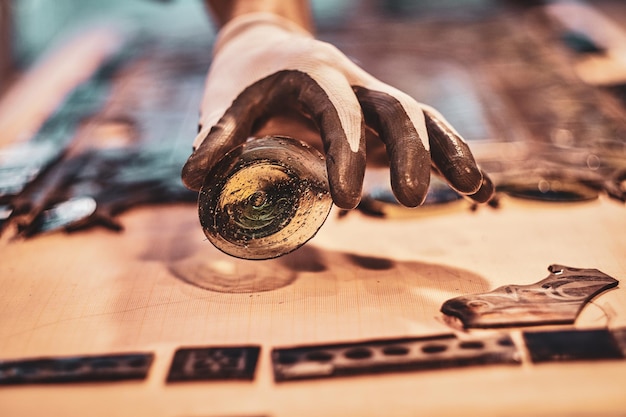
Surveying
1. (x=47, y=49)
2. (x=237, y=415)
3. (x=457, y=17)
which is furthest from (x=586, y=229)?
(x=47, y=49)

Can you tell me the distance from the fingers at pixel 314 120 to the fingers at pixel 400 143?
0.14ft

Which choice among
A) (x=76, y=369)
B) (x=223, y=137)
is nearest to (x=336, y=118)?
A: (x=223, y=137)

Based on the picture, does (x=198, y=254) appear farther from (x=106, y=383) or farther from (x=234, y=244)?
(x=106, y=383)

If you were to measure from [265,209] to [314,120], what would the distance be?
21 centimetres

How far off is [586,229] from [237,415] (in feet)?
2.75

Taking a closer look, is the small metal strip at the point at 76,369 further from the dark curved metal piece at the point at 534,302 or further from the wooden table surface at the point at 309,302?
the dark curved metal piece at the point at 534,302

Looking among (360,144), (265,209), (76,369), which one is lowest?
(76,369)

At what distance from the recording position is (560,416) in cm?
86

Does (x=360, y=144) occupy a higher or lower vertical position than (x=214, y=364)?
higher

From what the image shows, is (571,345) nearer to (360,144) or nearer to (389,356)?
(389,356)

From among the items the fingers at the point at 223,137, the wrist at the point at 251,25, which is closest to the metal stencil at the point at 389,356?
the fingers at the point at 223,137

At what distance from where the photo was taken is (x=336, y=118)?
114 centimetres

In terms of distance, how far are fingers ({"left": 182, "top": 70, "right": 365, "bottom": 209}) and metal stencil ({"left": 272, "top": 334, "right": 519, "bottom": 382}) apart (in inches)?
8.9

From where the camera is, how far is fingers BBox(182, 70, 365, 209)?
1062mm
